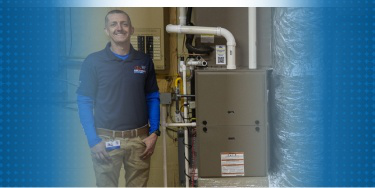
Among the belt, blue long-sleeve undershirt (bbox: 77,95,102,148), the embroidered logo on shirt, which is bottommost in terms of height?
the belt

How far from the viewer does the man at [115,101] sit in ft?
4.98

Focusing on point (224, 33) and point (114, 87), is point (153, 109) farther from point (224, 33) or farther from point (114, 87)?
point (224, 33)

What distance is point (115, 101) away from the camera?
1.53 meters

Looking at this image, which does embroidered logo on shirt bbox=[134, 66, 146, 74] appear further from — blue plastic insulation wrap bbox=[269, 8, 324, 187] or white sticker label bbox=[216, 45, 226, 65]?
blue plastic insulation wrap bbox=[269, 8, 324, 187]

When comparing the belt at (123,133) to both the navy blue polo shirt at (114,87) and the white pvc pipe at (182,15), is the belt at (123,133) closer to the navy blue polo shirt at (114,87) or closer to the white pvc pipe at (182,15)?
the navy blue polo shirt at (114,87)

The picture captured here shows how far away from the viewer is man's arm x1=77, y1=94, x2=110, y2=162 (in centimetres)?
152

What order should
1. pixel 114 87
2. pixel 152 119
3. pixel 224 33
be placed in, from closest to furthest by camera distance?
pixel 114 87 < pixel 152 119 < pixel 224 33

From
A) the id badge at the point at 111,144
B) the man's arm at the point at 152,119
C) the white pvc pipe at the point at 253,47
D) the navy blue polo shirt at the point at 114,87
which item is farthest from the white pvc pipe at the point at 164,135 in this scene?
the white pvc pipe at the point at 253,47

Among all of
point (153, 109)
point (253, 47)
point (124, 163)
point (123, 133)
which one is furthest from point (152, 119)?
point (253, 47)

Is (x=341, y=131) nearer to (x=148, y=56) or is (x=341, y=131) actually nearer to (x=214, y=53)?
(x=214, y=53)

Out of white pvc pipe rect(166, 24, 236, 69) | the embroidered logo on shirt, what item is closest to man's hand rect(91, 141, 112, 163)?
the embroidered logo on shirt

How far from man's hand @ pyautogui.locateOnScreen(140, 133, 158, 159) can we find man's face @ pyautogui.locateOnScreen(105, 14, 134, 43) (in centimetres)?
54

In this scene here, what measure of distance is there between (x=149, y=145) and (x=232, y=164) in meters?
0.49

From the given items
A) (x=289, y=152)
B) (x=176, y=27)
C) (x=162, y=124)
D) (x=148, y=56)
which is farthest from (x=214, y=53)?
(x=289, y=152)
